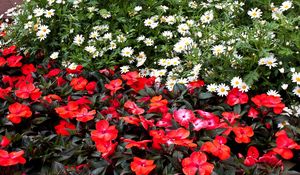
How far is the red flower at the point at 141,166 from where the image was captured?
2160 millimetres

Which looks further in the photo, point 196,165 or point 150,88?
point 150,88

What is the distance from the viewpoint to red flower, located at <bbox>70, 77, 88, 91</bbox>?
3061 millimetres

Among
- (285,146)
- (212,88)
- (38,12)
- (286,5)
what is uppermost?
(38,12)

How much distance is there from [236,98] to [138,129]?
63 centimetres

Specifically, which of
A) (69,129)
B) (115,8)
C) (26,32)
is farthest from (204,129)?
(26,32)

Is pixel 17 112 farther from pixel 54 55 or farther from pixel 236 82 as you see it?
pixel 236 82

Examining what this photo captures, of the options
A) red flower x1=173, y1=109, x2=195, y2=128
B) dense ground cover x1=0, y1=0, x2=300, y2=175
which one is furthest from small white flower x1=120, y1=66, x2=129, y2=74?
red flower x1=173, y1=109, x2=195, y2=128

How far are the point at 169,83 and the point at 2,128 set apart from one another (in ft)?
3.55

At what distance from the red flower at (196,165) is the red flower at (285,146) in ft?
1.27

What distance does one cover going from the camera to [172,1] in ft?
12.6

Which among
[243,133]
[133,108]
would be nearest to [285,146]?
[243,133]

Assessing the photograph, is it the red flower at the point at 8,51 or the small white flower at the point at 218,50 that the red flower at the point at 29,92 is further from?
the small white flower at the point at 218,50

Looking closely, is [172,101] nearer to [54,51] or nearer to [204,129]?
[204,129]

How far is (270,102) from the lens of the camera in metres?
2.71
